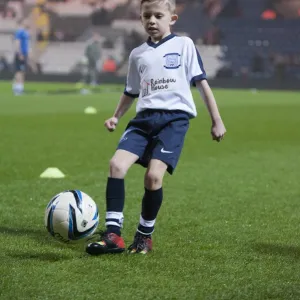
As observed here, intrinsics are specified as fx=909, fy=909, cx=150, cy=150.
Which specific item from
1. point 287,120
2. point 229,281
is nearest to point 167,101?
point 229,281

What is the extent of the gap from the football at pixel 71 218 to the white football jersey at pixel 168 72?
0.70 metres

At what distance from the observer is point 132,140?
222 inches

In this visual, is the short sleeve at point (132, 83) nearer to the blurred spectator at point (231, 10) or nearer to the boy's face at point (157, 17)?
the boy's face at point (157, 17)

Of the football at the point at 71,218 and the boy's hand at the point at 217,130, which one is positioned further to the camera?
the boy's hand at the point at 217,130

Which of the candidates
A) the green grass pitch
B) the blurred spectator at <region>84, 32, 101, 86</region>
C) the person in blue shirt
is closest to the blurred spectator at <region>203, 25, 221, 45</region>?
the blurred spectator at <region>84, 32, 101, 86</region>

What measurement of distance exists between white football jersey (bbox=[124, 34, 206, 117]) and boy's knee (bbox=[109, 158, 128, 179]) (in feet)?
1.34

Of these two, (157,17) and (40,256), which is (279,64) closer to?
(157,17)

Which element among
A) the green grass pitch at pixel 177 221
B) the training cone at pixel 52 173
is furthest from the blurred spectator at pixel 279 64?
the training cone at pixel 52 173

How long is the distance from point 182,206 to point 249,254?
2.04 m

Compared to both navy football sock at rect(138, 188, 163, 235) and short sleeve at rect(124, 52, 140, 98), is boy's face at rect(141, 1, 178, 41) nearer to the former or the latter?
short sleeve at rect(124, 52, 140, 98)

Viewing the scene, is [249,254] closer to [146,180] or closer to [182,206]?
[146,180]

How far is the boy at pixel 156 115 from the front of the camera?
5.56m

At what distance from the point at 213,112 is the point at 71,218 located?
110cm

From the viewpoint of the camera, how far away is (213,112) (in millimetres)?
5695
